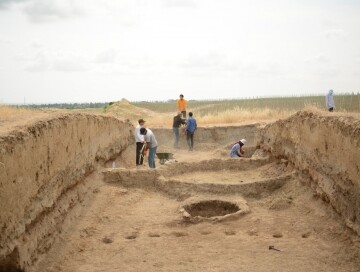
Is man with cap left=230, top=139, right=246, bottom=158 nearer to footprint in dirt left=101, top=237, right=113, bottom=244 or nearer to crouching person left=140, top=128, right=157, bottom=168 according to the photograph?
crouching person left=140, top=128, right=157, bottom=168

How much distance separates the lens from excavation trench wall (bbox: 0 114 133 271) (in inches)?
195

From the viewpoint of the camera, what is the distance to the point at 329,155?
24.1 feet

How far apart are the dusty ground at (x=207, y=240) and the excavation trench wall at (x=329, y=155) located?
0.90ft

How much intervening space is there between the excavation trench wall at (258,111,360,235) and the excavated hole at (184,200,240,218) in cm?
167

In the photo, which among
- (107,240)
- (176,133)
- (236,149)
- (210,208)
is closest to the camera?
(107,240)

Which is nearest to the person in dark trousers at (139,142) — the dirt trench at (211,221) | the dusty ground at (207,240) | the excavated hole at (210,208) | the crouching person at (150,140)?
the crouching person at (150,140)

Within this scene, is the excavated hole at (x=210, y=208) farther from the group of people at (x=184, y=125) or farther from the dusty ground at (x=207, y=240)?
the group of people at (x=184, y=125)

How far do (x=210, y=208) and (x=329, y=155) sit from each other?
2714 millimetres

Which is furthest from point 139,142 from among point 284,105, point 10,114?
point 284,105

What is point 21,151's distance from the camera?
→ 5430mm

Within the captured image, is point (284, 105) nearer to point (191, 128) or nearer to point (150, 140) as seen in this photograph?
point (191, 128)

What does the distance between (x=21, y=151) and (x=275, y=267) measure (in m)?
3.47

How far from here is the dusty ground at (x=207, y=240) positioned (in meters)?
5.87

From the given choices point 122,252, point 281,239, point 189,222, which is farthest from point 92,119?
point 281,239
